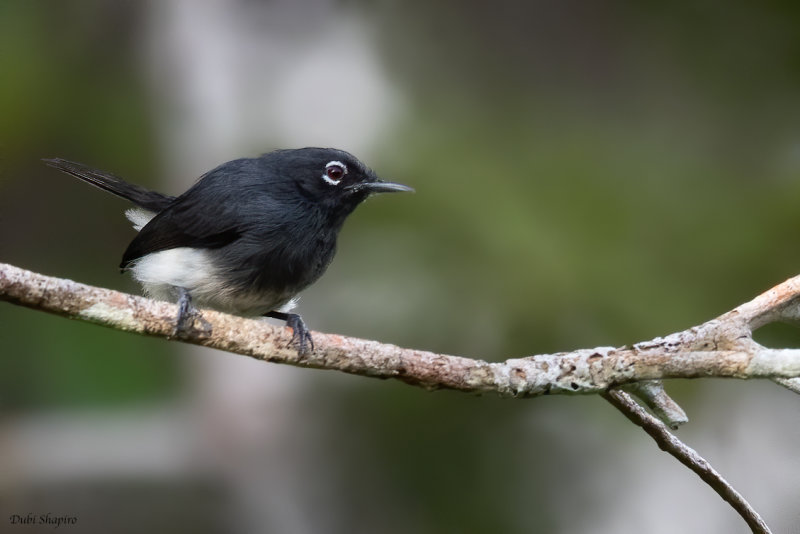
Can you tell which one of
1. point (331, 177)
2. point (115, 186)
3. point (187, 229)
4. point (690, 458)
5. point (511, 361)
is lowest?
point (690, 458)

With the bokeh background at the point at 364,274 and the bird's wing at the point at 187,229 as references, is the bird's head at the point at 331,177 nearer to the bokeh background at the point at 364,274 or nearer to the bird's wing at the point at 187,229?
the bird's wing at the point at 187,229

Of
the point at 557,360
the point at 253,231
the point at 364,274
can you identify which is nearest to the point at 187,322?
the point at 253,231

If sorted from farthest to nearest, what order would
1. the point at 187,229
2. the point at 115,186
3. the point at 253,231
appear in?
the point at 115,186, the point at 187,229, the point at 253,231

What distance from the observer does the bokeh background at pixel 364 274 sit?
4184 millimetres

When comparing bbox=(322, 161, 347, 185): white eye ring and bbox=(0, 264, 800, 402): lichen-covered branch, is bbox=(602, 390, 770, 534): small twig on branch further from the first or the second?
bbox=(322, 161, 347, 185): white eye ring

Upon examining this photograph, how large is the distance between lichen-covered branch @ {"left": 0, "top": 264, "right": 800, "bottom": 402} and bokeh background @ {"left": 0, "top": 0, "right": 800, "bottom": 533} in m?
2.14

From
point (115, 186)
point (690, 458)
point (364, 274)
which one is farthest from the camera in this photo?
point (364, 274)

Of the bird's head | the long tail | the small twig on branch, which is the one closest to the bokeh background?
the long tail

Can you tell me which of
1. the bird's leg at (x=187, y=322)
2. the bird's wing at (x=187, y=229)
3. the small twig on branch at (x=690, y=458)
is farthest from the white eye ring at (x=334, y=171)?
the small twig on branch at (x=690, y=458)

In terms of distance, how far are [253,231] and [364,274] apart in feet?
6.22

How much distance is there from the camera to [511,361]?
2.21 m

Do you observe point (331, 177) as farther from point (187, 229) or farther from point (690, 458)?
point (690, 458)

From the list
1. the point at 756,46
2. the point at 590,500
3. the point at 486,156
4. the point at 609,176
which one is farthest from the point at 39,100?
the point at 756,46

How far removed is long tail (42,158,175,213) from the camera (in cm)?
324
